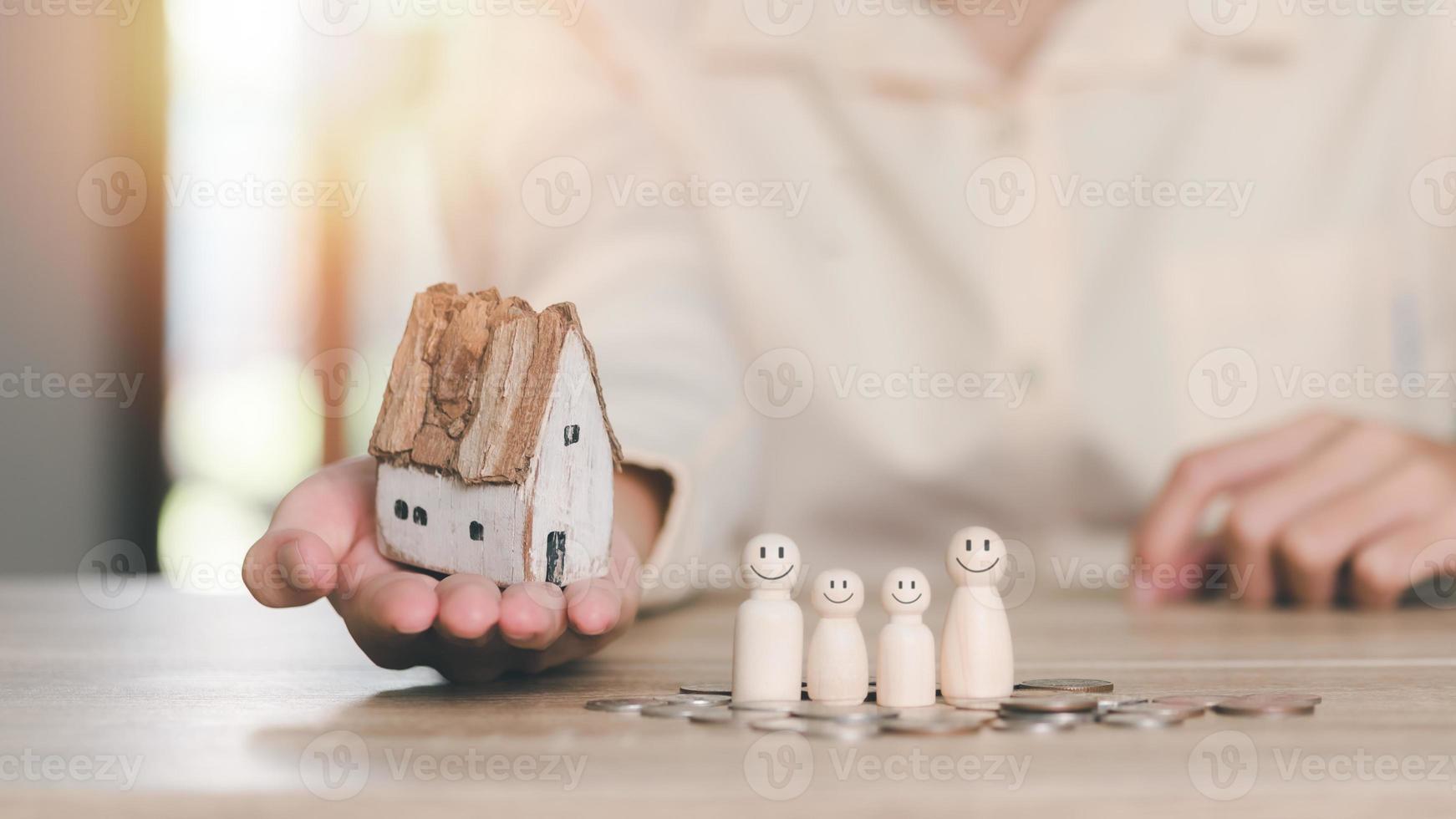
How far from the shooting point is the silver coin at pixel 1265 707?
0.49 meters

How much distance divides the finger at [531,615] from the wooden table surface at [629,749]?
0.03 meters

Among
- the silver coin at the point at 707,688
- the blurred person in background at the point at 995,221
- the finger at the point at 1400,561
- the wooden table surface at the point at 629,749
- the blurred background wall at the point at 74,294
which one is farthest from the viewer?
the blurred background wall at the point at 74,294

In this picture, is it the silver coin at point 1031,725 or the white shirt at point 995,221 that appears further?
the white shirt at point 995,221

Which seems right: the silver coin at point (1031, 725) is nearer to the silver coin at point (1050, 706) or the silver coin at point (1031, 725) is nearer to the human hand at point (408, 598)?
the silver coin at point (1050, 706)

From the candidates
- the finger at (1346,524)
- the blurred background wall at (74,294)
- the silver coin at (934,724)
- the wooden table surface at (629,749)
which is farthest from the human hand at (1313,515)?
the blurred background wall at (74,294)

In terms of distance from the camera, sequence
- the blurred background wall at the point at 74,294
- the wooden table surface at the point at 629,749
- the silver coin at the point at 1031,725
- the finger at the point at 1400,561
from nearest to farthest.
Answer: the wooden table surface at the point at 629,749 < the silver coin at the point at 1031,725 < the finger at the point at 1400,561 < the blurred background wall at the point at 74,294

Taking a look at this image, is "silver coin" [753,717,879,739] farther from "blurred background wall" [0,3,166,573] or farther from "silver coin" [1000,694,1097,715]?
"blurred background wall" [0,3,166,573]

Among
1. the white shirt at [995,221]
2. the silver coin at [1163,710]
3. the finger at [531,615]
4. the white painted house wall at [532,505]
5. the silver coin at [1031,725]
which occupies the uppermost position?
the white shirt at [995,221]

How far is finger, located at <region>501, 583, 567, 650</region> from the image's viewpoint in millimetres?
483

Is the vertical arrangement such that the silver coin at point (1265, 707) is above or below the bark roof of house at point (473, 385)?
below

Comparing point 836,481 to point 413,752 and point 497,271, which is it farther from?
point 413,752

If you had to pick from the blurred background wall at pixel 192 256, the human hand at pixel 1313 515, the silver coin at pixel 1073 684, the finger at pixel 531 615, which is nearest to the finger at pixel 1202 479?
the human hand at pixel 1313 515

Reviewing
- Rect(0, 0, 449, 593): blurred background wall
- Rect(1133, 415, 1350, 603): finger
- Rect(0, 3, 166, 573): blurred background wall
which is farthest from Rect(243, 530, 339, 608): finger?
Rect(0, 3, 166, 573): blurred background wall

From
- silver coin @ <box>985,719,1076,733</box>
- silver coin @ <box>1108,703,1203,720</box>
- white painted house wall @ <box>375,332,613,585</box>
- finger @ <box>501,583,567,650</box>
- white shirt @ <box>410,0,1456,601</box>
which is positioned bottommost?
silver coin @ <box>985,719,1076,733</box>
